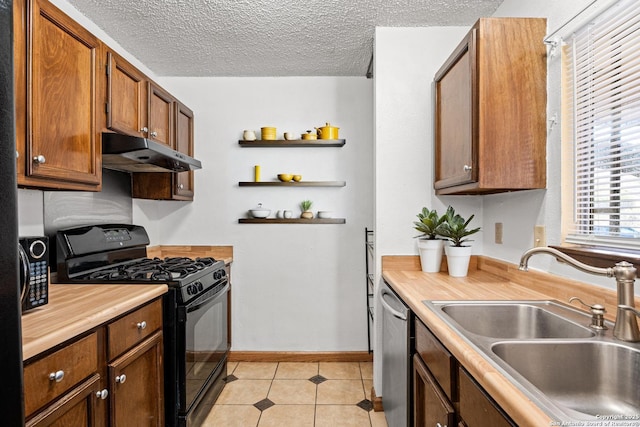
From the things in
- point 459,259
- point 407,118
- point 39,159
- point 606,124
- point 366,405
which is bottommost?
point 366,405

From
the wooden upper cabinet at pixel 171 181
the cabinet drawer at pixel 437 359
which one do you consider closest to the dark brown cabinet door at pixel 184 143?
the wooden upper cabinet at pixel 171 181

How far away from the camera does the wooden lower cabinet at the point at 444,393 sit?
0.90 m

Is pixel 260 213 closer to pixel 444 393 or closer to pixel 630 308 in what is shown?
pixel 444 393

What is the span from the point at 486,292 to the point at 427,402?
58 cm

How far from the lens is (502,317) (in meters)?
1.49

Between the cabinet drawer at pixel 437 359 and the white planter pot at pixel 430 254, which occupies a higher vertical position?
the white planter pot at pixel 430 254

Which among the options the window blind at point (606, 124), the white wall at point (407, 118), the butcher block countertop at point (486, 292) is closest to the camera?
the butcher block countertop at point (486, 292)

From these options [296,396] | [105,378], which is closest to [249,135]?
[296,396]

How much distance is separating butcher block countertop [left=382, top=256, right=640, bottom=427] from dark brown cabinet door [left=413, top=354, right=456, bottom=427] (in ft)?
0.63

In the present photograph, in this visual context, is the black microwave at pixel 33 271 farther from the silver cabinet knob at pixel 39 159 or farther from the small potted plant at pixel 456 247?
the small potted plant at pixel 456 247

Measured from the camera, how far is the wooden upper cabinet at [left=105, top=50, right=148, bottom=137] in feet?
6.47

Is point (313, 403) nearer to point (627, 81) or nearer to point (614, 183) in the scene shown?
point (614, 183)

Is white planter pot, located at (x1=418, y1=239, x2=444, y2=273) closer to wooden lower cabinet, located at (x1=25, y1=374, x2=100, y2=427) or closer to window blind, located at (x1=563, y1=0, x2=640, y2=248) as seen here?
window blind, located at (x1=563, y1=0, x2=640, y2=248)

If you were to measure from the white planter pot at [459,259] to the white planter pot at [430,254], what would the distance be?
10 centimetres
